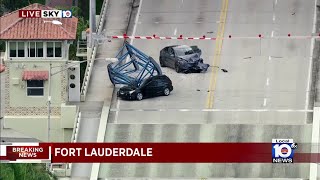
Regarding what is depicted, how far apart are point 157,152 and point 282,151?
662cm

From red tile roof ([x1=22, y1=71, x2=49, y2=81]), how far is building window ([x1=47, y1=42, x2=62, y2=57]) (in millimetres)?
1087

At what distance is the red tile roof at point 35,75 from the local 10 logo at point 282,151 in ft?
47.9

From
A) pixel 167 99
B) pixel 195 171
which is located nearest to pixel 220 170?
pixel 195 171

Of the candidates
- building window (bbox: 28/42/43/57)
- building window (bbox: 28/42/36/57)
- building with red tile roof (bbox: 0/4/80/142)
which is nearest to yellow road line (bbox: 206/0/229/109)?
building with red tile roof (bbox: 0/4/80/142)

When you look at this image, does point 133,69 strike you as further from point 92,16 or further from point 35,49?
point 35,49

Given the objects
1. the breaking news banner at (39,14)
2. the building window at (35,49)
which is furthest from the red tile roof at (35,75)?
the breaking news banner at (39,14)

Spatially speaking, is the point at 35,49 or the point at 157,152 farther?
the point at 35,49

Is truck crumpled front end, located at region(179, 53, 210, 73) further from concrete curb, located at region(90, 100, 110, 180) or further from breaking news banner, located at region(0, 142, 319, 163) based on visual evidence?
breaking news banner, located at region(0, 142, 319, 163)

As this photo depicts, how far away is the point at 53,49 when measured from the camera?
124 m

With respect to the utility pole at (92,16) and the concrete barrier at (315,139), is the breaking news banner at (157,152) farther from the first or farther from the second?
the utility pole at (92,16)

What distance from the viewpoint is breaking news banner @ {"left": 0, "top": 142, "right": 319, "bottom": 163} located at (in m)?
112

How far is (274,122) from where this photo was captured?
12269 cm

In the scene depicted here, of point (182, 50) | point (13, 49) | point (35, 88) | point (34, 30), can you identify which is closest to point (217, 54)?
point (182, 50)

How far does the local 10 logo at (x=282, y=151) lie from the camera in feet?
Answer: 380
